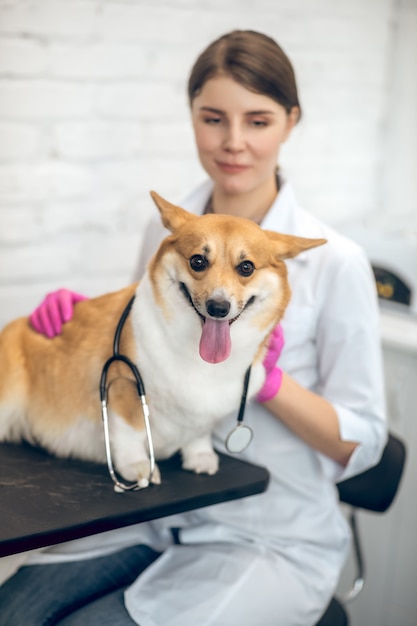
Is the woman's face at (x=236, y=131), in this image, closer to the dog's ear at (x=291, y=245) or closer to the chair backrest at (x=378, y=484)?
the dog's ear at (x=291, y=245)

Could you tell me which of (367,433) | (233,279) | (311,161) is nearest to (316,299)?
(367,433)

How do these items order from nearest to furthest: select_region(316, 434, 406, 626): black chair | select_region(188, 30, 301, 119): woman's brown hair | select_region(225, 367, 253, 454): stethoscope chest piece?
select_region(225, 367, 253, 454): stethoscope chest piece
select_region(188, 30, 301, 119): woman's brown hair
select_region(316, 434, 406, 626): black chair

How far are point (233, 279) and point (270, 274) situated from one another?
8 cm

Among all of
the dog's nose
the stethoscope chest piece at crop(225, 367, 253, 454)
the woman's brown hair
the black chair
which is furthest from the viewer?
the black chair

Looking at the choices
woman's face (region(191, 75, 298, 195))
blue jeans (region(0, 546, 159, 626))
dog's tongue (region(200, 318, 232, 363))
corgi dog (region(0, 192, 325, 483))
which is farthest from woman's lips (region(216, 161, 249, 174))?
blue jeans (region(0, 546, 159, 626))

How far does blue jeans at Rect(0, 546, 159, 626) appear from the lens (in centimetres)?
122

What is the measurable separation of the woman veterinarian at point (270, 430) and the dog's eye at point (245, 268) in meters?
0.21

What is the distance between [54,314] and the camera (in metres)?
1.32

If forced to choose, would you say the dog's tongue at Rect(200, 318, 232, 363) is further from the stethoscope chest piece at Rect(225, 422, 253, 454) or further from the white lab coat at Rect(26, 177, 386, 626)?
the white lab coat at Rect(26, 177, 386, 626)

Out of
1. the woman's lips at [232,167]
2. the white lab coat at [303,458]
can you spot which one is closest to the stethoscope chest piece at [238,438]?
the white lab coat at [303,458]

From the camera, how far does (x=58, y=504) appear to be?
3.45ft

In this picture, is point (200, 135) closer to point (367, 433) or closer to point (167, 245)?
point (167, 245)

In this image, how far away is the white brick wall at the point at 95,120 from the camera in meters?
1.64

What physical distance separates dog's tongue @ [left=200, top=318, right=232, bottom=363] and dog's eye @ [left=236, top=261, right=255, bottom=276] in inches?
3.1
